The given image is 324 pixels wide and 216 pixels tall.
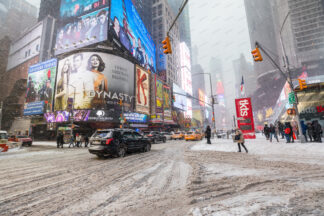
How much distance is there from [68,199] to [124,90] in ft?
122

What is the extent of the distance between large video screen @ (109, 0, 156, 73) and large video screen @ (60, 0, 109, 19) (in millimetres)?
4193

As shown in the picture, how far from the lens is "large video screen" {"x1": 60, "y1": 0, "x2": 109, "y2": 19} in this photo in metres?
40.0

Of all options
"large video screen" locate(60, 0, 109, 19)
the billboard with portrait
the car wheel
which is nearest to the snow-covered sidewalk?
the car wheel

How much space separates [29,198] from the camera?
10.8 ft

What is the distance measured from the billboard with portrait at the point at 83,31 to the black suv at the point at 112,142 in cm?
3428

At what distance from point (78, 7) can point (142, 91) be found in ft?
98.4

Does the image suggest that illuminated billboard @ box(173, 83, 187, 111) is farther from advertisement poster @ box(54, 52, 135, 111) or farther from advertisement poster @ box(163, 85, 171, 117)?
advertisement poster @ box(54, 52, 135, 111)

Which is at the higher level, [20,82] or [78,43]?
[78,43]

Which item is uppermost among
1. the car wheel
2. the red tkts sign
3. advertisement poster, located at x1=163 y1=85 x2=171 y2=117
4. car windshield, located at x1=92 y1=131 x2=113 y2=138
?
advertisement poster, located at x1=163 y1=85 x2=171 y2=117

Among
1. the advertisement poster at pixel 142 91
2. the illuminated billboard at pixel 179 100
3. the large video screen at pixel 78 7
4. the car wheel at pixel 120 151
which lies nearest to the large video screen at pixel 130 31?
the large video screen at pixel 78 7

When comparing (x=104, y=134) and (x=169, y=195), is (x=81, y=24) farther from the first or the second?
(x=169, y=195)

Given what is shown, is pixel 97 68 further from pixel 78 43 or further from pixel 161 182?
pixel 161 182

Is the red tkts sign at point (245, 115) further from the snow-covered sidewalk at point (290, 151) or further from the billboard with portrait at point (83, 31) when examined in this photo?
the billboard with portrait at point (83, 31)

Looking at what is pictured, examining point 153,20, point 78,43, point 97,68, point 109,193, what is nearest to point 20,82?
point 78,43
